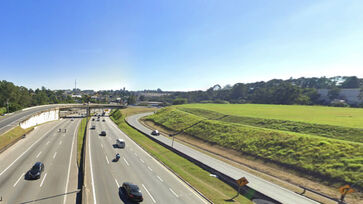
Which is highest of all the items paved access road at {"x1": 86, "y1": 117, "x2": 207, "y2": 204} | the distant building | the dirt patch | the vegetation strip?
the distant building

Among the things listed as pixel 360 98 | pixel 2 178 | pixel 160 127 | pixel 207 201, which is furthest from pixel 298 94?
pixel 2 178

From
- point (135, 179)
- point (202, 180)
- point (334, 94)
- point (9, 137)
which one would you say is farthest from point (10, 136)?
point (334, 94)

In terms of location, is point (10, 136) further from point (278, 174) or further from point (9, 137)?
point (278, 174)

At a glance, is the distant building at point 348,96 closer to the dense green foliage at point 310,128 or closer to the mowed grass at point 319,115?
the mowed grass at point 319,115

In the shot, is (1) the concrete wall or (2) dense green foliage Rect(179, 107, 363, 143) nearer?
(2) dense green foliage Rect(179, 107, 363, 143)

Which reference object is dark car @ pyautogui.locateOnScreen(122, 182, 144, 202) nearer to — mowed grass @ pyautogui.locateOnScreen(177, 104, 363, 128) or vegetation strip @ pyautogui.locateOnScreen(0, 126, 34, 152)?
vegetation strip @ pyautogui.locateOnScreen(0, 126, 34, 152)

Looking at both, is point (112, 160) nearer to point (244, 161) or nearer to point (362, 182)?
point (244, 161)

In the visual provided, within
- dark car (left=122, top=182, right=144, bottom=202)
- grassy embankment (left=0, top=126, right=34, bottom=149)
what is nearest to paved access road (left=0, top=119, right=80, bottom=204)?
grassy embankment (left=0, top=126, right=34, bottom=149)

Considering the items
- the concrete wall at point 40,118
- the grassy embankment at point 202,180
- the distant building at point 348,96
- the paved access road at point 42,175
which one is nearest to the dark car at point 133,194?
the paved access road at point 42,175
